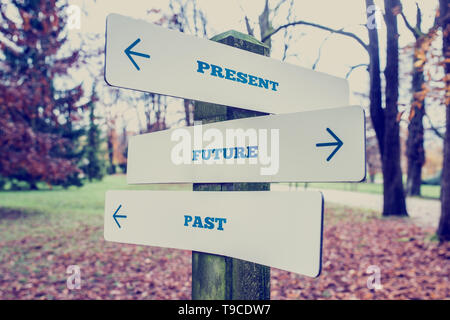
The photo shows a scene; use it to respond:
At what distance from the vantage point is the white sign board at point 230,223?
1.16 m

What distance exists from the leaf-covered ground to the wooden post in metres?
3.02

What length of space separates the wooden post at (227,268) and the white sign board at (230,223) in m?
0.08

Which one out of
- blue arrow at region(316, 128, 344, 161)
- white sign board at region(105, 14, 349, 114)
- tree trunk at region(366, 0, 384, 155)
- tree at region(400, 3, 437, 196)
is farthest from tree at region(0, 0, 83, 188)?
tree trunk at region(366, 0, 384, 155)

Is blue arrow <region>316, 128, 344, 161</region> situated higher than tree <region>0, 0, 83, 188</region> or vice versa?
tree <region>0, 0, 83, 188</region>

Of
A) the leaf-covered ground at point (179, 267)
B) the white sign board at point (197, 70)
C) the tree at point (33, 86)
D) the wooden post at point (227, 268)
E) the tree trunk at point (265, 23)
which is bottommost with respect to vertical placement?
the leaf-covered ground at point (179, 267)

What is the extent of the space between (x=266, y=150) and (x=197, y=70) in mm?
453

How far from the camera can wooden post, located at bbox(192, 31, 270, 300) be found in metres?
1.42

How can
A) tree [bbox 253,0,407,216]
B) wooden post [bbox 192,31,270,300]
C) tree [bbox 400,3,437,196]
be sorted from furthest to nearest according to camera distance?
tree [bbox 253,0,407,216], tree [bbox 400,3,437,196], wooden post [bbox 192,31,270,300]

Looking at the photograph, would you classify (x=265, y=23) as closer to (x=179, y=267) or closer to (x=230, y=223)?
(x=179, y=267)

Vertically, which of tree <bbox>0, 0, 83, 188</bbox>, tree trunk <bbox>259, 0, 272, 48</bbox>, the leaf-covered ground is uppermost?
tree trunk <bbox>259, 0, 272, 48</bbox>

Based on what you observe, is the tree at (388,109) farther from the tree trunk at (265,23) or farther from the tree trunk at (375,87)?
the tree trunk at (265,23)

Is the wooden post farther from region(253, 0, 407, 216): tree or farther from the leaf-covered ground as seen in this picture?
region(253, 0, 407, 216): tree

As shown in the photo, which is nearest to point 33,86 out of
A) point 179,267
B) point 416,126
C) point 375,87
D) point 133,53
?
point 179,267

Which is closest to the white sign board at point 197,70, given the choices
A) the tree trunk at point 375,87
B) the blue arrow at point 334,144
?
the blue arrow at point 334,144
